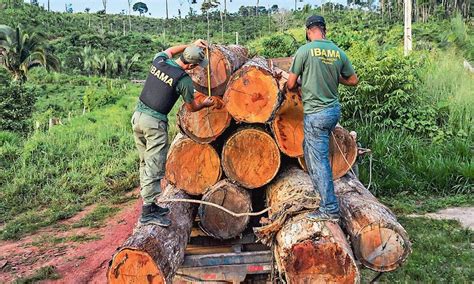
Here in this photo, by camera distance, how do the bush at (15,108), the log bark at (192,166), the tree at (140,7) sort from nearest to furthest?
1. the log bark at (192,166)
2. the bush at (15,108)
3. the tree at (140,7)

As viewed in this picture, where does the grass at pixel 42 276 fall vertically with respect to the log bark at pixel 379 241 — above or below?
below

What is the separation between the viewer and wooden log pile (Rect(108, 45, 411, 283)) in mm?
3449

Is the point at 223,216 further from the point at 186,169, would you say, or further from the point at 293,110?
the point at 293,110

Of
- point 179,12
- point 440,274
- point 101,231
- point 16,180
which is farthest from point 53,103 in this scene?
point 179,12

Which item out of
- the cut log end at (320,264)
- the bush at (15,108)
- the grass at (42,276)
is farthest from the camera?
the bush at (15,108)

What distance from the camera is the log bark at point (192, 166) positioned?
16.0 feet

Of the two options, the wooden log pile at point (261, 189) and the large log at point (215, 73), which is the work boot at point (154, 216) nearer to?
the wooden log pile at point (261, 189)

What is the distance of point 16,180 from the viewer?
35.1 feet

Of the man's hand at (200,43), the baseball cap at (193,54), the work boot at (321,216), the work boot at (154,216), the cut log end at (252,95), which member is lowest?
the work boot at (154,216)

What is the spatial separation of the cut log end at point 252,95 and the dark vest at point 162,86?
0.54m

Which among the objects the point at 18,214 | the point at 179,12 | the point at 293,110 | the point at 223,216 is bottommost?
the point at 18,214

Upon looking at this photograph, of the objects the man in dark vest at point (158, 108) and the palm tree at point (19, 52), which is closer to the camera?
the man in dark vest at point (158, 108)

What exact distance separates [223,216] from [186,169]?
658 millimetres

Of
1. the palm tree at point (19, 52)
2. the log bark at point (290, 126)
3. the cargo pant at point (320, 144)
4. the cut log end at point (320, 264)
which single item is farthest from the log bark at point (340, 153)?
the palm tree at point (19, 52)
